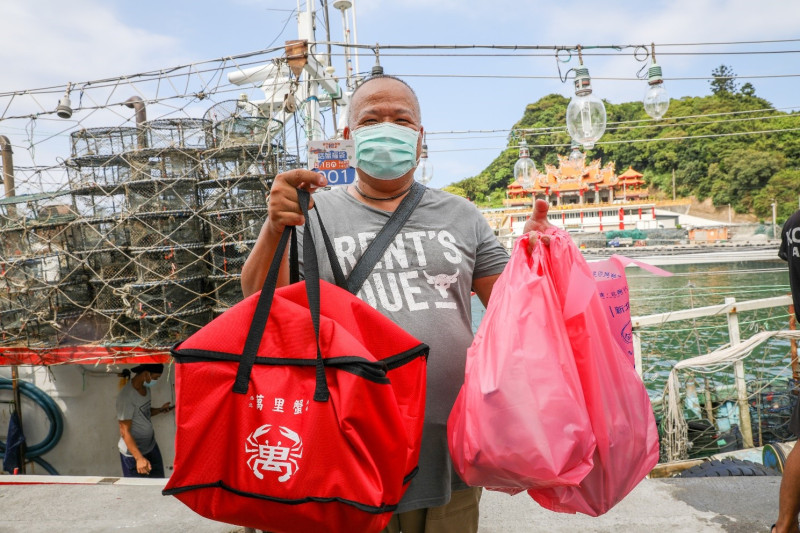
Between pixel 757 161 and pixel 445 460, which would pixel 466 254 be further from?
pixel 757 161

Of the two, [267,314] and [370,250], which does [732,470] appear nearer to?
[370,250]

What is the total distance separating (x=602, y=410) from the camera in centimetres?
113

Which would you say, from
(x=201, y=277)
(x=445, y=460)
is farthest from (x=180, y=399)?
(x=201, y=277)

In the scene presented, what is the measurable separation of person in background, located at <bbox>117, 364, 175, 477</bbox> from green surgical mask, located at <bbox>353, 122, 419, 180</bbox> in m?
4.83

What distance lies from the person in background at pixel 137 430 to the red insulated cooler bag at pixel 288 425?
4.82 m

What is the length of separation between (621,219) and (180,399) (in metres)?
48.4

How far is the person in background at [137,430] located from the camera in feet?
16.8

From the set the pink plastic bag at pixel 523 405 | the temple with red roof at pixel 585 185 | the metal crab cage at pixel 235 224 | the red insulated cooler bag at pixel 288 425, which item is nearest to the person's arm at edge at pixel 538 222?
the pink plastic bag at pixel 523 405

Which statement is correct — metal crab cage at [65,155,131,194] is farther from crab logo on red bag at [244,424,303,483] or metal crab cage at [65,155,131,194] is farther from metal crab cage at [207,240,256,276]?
crab logo on red bag at [244,424,303,483]

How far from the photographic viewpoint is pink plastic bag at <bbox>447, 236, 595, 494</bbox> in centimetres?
103

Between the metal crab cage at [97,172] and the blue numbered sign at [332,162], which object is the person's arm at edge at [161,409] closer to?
the metal crab cage at [97,172]

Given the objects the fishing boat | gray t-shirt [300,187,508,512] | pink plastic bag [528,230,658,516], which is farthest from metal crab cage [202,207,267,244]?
pink plastic bag [528,230,658,516]

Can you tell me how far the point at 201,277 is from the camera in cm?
514

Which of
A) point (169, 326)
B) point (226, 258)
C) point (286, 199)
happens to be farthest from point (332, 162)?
point (286, 199)
